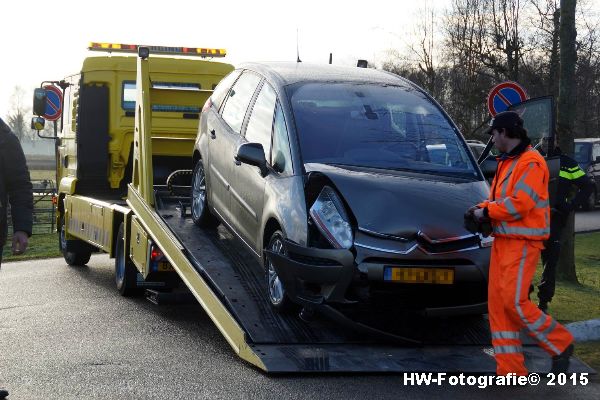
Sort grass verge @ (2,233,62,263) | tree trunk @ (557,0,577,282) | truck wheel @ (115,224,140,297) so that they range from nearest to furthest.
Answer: truck wheel @ (115,224,140,297)
tree trunk @ (557,0,577,282)
grass verge @ (2,233,62,263)

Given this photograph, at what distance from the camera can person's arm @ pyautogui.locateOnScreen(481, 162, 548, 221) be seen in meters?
7.23

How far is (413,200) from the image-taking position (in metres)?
7.85

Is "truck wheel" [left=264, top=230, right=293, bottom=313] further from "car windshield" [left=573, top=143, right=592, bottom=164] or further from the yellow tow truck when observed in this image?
"car windshield" [left=573, top=143, right=592, bottom=164]

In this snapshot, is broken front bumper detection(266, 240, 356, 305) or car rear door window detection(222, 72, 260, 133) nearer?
broken front bumper detection(266, 240, 356, 305)

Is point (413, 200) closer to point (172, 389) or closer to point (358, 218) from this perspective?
point (358, 218)

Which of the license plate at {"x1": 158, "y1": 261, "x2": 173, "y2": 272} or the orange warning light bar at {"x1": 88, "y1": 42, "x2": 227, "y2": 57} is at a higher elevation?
the orange warning light bar at {"x1": 88, "y1": 42, "x2": 227, "y2": 57}

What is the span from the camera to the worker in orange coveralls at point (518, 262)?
7191 mm

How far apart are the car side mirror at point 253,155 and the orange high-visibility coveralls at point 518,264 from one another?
1874 mm

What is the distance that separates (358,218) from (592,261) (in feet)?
35.5

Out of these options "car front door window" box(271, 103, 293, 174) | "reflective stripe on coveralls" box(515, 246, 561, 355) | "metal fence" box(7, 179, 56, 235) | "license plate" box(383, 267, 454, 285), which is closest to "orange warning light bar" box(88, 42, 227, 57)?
"car front door window" box(271, 103, 293, 174)

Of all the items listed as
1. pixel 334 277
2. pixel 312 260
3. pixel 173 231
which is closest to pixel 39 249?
pixel 173 231

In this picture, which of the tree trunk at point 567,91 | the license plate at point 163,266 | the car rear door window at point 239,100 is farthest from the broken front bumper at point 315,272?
the tree trunk at point 567,91

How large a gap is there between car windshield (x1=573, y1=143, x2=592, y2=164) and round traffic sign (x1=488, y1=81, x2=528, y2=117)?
58.4 feet

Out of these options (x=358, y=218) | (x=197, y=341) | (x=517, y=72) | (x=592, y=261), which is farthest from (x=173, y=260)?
(x=517, y=72)
